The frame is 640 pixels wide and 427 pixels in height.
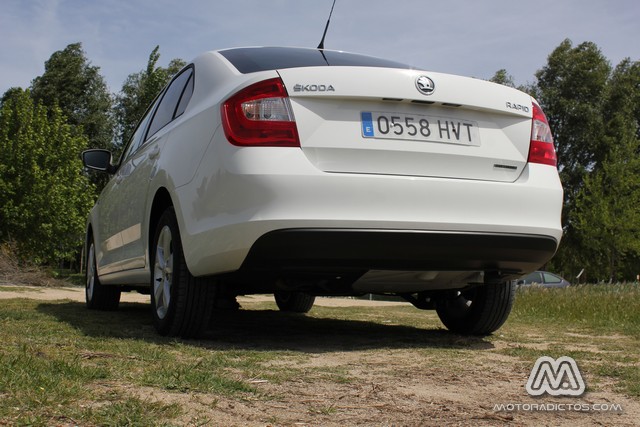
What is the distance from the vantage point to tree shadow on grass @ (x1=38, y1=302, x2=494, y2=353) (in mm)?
4383

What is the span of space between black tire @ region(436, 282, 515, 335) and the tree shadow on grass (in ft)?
0.33

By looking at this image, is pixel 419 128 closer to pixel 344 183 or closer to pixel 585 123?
pixel 344 183

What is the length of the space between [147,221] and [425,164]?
2.05 metres

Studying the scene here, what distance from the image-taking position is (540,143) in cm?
434

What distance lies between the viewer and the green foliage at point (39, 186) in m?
24.6

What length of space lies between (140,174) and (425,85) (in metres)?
2.32

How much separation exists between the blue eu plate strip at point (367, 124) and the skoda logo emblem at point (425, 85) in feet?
1.07

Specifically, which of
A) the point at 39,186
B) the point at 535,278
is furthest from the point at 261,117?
the point at 535,278

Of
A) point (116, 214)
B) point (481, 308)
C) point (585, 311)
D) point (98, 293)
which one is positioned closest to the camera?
point (481, 308)

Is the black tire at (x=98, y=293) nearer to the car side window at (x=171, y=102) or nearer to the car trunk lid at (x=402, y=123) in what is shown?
the car side window at (x=171, y=102)

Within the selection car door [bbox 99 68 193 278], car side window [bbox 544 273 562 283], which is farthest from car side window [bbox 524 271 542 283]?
car door [bbox 99 68 193 278]

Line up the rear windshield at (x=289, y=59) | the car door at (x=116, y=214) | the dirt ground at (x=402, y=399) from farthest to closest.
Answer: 1. the car door at (x=116, y=214)
2. the rear windshield at (x=289, y=59)
3. the dirt ground at (x=402, y=399)

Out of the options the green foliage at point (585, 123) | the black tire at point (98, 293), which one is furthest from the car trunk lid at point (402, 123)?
the green foliage at point (585, 123)

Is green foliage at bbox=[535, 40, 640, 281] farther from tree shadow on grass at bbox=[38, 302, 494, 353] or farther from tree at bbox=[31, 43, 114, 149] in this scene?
tree shadow on grass at bbox=[38, 302, 494, 353]
